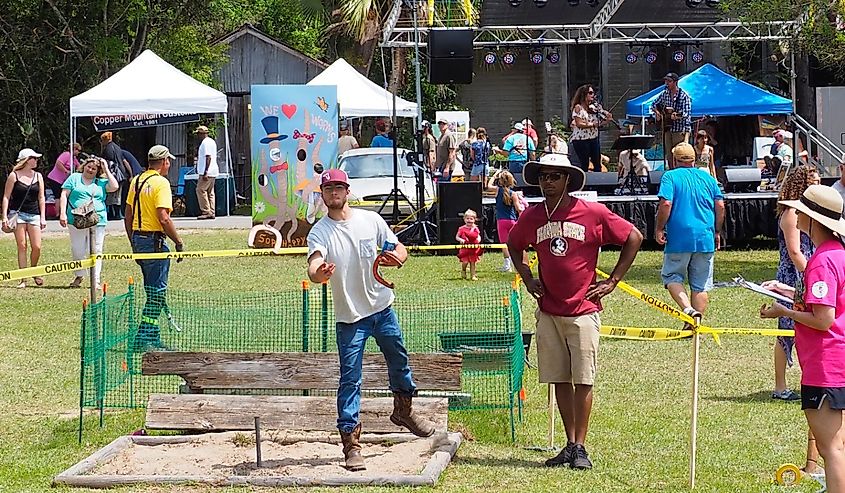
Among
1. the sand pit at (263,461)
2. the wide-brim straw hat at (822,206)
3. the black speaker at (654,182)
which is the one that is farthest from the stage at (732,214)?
the wide-brim straw hat at (822,206)

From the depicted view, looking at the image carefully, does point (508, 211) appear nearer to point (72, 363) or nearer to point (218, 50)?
point (72, 363)

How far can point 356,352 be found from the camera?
739 centimetres

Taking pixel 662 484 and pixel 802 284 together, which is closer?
pixel 802 284

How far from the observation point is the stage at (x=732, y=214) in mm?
20672

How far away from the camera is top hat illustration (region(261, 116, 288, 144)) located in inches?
782

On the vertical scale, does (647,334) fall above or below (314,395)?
above

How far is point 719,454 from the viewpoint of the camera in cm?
797

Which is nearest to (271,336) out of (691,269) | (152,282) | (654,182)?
(152,282)

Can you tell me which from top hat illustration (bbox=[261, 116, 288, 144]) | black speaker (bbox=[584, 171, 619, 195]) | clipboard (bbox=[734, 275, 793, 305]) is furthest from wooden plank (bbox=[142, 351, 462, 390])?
black speaker (bbox=[584, 171, 619, 195])

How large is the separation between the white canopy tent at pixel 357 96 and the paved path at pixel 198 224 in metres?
3.29

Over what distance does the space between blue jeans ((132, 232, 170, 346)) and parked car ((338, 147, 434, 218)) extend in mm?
10547

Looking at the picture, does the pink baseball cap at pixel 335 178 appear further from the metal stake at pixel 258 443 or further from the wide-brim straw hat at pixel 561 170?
the metal stake at pixel 258 443

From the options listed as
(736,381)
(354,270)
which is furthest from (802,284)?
(736,381)

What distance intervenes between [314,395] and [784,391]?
11.6ft
